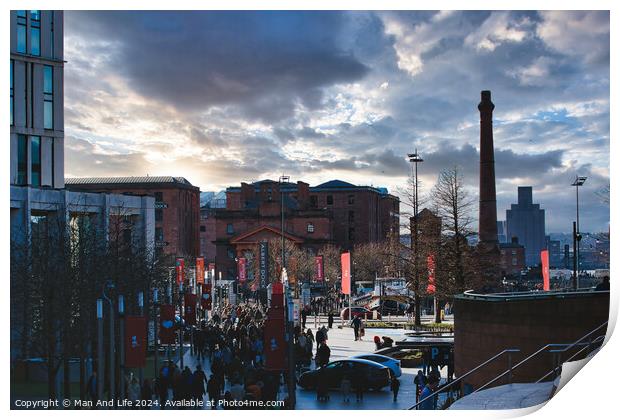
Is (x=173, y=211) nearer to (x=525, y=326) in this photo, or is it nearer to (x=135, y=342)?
(x=135, y=342)

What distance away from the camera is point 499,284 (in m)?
51.0

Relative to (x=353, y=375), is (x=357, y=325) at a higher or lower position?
higher

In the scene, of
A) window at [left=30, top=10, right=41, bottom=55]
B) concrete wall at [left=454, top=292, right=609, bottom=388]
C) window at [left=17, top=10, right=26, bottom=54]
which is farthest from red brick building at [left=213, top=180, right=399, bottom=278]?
concrete wall at [left=454, top=292, right=609, bottom=388]

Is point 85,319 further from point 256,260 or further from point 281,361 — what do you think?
point 256,260

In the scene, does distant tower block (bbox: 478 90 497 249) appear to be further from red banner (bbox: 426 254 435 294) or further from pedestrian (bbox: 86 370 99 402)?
pedestrian (bbox: 86 370 99 402)

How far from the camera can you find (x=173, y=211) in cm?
5575

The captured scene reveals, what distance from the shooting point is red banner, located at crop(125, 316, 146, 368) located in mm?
22781

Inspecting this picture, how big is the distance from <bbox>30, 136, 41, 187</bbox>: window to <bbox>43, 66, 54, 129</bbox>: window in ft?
2.95

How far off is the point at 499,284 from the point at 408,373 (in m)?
19.1

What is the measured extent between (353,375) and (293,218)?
82.7 metres

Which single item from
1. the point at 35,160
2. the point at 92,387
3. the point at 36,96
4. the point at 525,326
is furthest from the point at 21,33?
the point at 525,326
